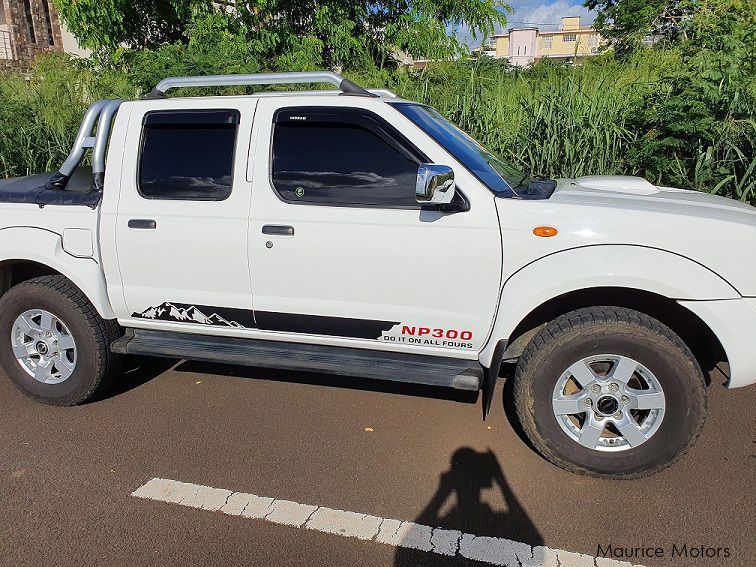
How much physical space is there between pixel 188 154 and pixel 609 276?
2498mm

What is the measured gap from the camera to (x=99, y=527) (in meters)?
2.70

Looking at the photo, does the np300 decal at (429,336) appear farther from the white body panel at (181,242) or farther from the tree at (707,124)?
the tree at (707,124)

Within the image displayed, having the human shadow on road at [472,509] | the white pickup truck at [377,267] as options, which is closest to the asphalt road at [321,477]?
the human shadow on road at [472,509]

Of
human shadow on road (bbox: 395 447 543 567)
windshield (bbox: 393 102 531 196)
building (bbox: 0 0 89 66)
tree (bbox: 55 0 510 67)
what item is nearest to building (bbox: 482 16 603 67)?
building (bbox: 0 0 89 66)

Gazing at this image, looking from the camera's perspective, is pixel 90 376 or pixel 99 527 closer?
pixel 99 527

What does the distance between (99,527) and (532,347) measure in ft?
7.61

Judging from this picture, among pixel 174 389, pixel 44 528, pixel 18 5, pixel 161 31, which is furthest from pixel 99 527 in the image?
pixel 18 5

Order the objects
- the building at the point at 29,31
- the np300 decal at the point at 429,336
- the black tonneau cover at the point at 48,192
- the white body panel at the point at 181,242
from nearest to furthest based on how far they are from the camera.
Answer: the np300 decal at the point at 429,336
the white body panel at the point at 181,242
the black tonneau cover at the point at 48,192
the building at the point at 29,31

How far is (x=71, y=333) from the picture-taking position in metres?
3.70

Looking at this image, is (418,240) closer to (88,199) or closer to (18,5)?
(88,199)

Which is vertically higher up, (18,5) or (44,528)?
(18,5)

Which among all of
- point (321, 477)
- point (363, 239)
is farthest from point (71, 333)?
point (363, 239)

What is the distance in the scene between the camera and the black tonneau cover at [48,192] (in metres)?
3.63

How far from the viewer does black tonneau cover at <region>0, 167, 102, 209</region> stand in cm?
363
